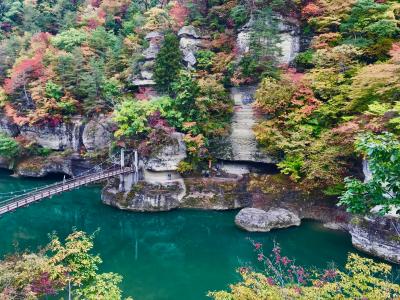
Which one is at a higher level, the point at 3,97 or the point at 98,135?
the point at 3,97

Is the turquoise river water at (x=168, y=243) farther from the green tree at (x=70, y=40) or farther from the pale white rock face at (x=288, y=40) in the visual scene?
the green tree at (x=70, y=40)

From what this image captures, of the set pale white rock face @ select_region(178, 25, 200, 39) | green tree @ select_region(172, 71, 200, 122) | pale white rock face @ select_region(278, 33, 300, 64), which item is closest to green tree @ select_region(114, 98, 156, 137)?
green tree @ select_region(172, 71, 200, 122)

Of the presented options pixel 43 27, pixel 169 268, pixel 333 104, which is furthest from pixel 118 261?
pixel 43 27

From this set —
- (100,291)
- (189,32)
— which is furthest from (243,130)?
(100,291)

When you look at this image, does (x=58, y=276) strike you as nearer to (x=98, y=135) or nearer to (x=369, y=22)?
(x=98, y=135)

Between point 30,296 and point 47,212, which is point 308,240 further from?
point 47,212
